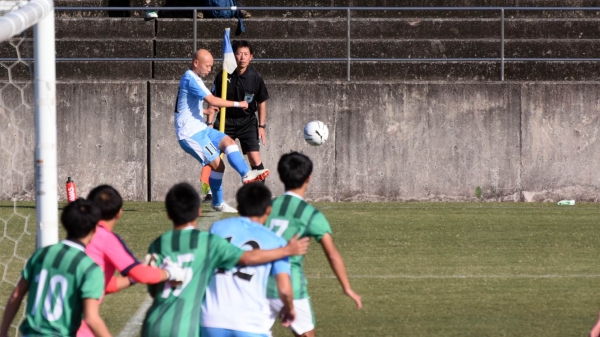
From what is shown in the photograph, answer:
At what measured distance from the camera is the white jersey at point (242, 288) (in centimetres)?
523

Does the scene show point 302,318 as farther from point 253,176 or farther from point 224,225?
point 253,176

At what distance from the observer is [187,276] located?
502 centimetres

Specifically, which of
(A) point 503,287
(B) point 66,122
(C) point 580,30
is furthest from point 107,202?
(C) point 580,30

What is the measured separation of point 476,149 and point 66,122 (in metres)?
5.31

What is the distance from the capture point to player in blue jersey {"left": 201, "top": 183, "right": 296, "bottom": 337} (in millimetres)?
5234

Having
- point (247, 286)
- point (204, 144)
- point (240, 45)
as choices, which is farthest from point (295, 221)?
point (240, 45)

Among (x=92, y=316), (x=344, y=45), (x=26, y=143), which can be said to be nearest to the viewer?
(x=92, y=316)

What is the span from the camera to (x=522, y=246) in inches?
409

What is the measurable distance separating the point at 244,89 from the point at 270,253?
26.0 feet

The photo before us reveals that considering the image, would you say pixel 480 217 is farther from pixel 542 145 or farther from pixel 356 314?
pixel 356 314

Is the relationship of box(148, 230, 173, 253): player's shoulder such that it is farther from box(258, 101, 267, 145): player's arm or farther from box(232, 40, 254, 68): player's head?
box(258, 101, 267, 145): player's arm

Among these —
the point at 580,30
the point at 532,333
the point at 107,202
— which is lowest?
the point at 532,333

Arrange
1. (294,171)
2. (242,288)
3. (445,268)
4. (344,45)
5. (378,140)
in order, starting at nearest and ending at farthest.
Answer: (242,288) < (294,171) < (445,268) < (378,140) < (344,45)

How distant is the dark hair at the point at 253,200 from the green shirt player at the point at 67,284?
0.79m
